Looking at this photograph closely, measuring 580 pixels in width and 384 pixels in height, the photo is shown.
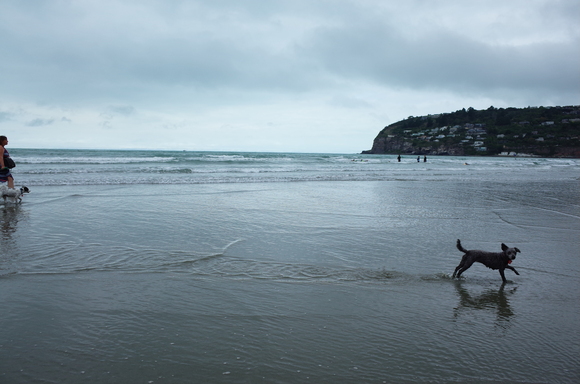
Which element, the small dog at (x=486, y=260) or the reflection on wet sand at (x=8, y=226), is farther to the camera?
the reflection on wet sand at (x=8, y=226)

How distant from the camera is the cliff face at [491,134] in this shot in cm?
10081

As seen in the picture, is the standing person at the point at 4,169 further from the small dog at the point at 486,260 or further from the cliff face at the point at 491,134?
the cliff face at the point at 491,134

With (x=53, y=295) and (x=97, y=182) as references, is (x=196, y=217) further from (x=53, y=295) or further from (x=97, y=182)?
(x=97, y=182)

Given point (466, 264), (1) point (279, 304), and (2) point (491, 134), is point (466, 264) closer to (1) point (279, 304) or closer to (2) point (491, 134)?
(1) point (279, 304)

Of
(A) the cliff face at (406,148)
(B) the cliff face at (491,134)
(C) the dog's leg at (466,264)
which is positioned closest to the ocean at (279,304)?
(C) the dog's leg at (466,264)

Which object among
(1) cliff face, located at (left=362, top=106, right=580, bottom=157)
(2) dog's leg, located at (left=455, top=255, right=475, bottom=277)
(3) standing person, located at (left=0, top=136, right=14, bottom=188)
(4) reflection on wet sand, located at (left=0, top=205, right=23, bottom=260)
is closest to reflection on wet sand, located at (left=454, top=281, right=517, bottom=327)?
(2) dog's leg, located at (left=455, top=255, right=475, bottom=277)

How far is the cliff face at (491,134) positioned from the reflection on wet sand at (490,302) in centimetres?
11529

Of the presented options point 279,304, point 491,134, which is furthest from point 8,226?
point 491,134

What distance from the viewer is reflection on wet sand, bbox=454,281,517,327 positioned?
4305mm

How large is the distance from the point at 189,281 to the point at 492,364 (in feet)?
12.1

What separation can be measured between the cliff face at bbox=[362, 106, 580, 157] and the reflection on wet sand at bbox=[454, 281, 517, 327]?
115 metres

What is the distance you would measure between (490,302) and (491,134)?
13093 cm

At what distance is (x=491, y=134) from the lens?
118125mm

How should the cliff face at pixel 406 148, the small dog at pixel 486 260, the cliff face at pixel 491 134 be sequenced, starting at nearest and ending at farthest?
the small dog at pixel 486 260
the cliff face at pixel 491 134
the cliff face at pixel 406 148
